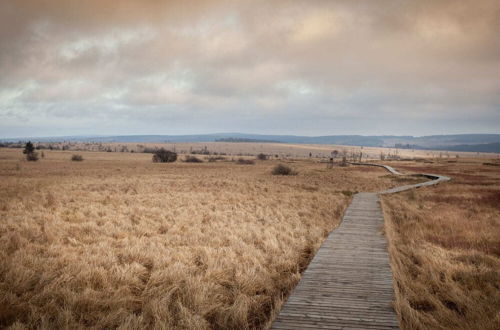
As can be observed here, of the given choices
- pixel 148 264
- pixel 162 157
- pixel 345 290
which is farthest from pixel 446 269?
pixel 162 157

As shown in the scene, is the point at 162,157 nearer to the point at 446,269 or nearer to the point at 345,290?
the point at 446,269

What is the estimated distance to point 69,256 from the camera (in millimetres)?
8109

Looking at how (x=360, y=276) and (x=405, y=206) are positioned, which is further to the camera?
(x=405, y=206)

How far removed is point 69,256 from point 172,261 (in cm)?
283

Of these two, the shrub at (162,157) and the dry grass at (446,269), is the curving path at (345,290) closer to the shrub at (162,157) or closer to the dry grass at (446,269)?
the dry grass at (446,269)

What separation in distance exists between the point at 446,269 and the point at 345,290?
12.9 ft

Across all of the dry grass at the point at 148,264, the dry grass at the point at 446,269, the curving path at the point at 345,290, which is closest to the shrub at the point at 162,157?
the dry grass at the point at 148,264

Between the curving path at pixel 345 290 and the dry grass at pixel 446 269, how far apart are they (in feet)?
1.27

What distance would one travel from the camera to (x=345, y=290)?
6215mm

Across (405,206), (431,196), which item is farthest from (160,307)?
(431,196)

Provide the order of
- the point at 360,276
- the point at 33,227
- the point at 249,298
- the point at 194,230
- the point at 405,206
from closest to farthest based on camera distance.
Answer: the point at 249,298
the point at 360,276
the point at 33,227
the point at 194,230
the point at 405,206

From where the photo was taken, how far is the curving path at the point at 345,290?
16.4 feet

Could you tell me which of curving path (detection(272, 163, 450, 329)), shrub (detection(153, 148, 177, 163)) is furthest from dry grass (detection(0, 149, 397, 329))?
shrub (detection(153, 148, 177, 163))

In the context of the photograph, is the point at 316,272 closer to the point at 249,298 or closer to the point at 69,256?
the point at 249,298
